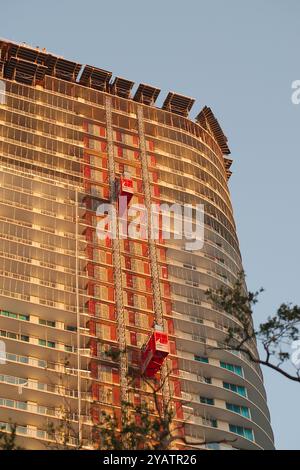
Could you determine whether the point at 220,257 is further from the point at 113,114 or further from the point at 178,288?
the point at 113,114

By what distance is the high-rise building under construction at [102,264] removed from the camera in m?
96.6

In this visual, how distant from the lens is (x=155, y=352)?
314 feet

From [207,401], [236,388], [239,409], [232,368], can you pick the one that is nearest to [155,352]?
[207,401]

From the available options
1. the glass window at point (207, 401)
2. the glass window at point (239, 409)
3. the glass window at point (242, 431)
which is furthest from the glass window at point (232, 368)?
the glass window at point (242, 431)

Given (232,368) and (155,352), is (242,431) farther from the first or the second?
(155,352)

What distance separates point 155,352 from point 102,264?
16840 millimetres

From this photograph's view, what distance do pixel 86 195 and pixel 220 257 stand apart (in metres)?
19.9

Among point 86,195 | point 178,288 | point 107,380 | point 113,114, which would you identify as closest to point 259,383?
point 178,288

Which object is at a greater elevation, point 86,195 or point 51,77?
point 51,77

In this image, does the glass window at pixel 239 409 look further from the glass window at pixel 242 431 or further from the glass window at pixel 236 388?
the glass window at pixel 242 431

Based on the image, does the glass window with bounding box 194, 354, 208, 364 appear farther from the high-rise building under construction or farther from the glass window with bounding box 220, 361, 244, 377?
the glass window with bounding box 220, 361, 244, 377

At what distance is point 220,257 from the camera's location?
120 m
